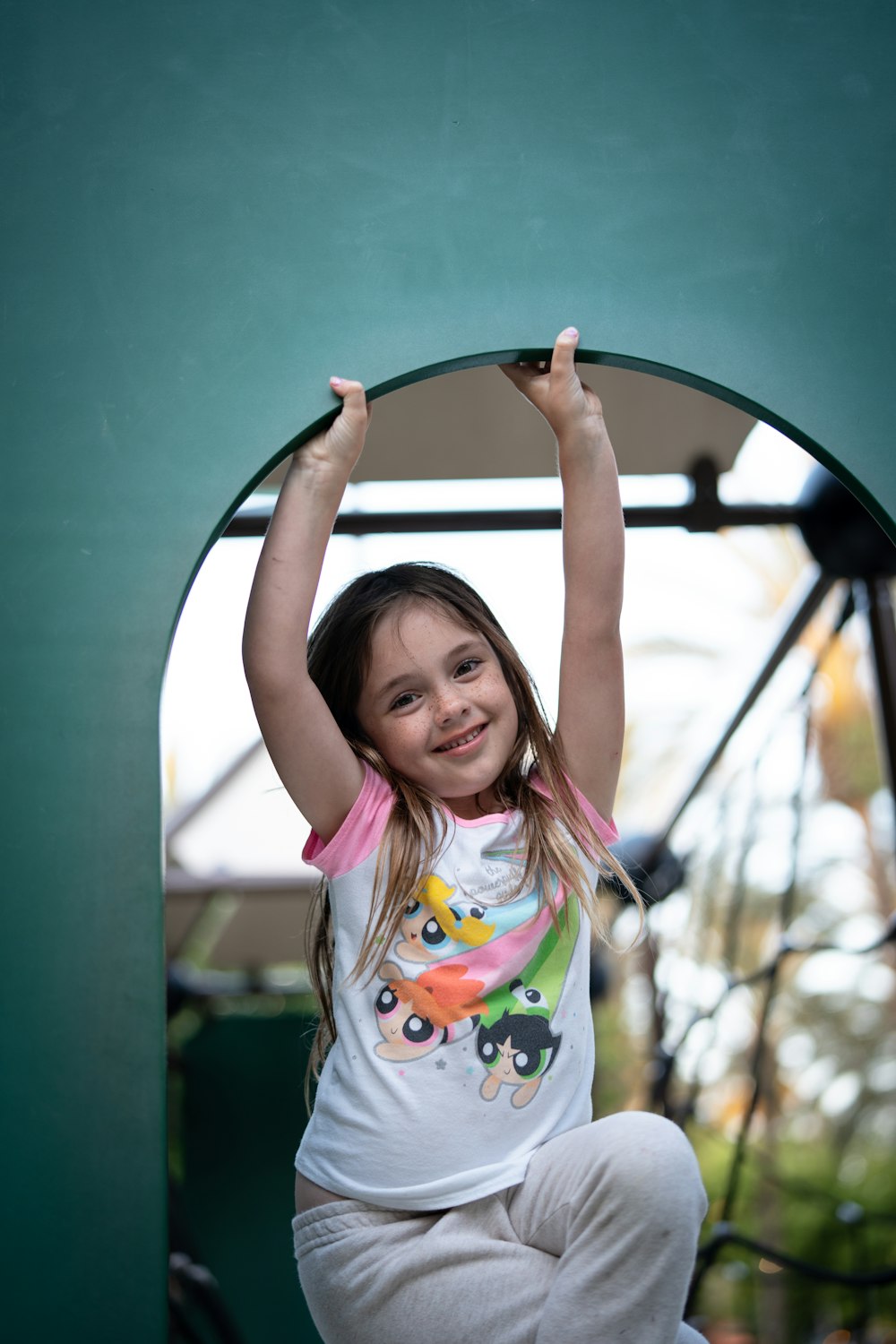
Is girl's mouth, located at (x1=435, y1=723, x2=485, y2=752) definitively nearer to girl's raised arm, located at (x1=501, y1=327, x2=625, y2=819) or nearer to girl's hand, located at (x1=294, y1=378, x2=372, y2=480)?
girl's raised arm, located at (x1=501, y1=327, x2=625, y2=819)

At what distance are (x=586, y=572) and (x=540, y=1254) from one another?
78cm

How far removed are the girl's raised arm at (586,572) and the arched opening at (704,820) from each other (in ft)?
0.24

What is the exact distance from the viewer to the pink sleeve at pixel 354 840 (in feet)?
5.49

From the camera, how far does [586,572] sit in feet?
5.62

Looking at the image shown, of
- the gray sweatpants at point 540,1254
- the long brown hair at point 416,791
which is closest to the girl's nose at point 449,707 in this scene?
the long brown hair at point 416,791

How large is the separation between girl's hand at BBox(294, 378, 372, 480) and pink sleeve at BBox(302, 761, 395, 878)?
1.35 ft

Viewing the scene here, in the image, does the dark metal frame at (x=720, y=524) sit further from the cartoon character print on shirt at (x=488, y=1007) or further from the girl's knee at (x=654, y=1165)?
the girl's knee at (x=654, y=1165)

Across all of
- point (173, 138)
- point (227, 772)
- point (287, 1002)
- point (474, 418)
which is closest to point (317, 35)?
point (173, 138)

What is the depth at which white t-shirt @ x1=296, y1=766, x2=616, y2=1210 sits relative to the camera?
1540 mm

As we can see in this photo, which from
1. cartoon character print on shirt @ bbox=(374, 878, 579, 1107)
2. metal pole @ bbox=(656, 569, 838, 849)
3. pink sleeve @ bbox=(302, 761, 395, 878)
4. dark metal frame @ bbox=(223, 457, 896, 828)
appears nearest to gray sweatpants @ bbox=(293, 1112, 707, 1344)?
cartoon character print on shirt @ bbox=(374, 878, 579, 1107)

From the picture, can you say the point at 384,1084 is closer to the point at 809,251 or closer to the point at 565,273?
the point at 565,273

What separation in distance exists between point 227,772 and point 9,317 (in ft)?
13.7

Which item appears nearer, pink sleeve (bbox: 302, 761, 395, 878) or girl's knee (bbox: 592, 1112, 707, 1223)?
girl's knee (bbox: 592, 1112, 707, 1223)

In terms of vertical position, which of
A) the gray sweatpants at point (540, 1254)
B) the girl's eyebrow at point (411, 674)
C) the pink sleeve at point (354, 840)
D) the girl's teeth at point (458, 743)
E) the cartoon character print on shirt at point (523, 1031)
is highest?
the girl's eyebrow at point (411, 674)
